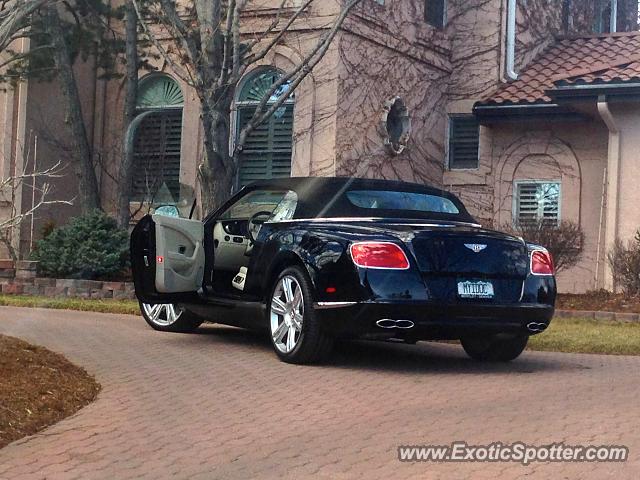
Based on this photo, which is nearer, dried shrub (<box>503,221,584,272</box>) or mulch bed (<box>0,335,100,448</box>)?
mulch bed (<box>0,335,100,448</box>)

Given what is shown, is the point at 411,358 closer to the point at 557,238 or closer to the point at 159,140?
the point at 557,238

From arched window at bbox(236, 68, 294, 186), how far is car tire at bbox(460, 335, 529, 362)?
30.5ft

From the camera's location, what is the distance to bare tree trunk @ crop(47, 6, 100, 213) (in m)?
17.8

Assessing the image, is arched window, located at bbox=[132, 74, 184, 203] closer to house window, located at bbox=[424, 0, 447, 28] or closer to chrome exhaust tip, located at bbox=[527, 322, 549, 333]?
house window, located at bbox=[424, 0, 447, 28]

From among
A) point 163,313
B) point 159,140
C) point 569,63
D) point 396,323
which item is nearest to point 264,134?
point 159,140

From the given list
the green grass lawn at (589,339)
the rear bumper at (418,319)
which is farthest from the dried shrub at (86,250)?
the rear bumper at (418,319)

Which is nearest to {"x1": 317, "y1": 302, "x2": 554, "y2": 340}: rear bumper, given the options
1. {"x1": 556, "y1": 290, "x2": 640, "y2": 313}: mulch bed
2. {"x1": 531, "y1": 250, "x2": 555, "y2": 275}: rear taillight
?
{"x1": 531, "y1": 250, "x2": 555, "y2": 275}: rear taillight

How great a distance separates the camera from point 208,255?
9.58m

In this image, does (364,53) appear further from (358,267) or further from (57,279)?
(358,267)

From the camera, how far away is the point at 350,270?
25.7 feet

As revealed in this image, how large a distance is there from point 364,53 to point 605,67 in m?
4.05

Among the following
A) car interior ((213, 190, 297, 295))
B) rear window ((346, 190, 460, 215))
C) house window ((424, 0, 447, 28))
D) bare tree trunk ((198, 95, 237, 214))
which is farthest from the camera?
house window ((424, 0, 447, 28))

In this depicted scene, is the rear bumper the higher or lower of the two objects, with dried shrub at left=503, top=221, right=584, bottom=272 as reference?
lower

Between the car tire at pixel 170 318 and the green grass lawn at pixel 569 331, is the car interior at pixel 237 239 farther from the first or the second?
the green grass lawn at pixel 569 331
